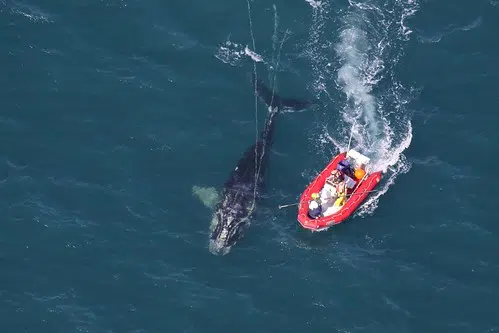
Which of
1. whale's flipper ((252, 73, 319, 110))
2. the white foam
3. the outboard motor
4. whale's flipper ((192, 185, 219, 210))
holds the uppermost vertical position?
the white foam

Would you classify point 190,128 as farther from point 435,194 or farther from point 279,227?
point 435,194

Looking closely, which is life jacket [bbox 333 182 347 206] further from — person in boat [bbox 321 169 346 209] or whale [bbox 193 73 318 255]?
whale [bbox 193 73 318 255]

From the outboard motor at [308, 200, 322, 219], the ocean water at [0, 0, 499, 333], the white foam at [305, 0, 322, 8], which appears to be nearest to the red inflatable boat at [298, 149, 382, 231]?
the outboard motor at [308, 200, 322, 219]

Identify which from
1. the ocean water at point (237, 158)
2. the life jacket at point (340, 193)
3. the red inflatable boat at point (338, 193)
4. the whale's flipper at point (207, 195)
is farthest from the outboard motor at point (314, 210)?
the whale's flipper at point (207, 195)

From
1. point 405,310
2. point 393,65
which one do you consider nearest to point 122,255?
point 405,310

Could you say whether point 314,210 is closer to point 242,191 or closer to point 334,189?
point 334,189

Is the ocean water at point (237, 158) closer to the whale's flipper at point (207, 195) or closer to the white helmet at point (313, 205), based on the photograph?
the whale's flipper at point (207, 195)

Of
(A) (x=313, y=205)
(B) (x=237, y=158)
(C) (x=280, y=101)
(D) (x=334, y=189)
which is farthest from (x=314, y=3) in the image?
(A) (x=313, y=205)
